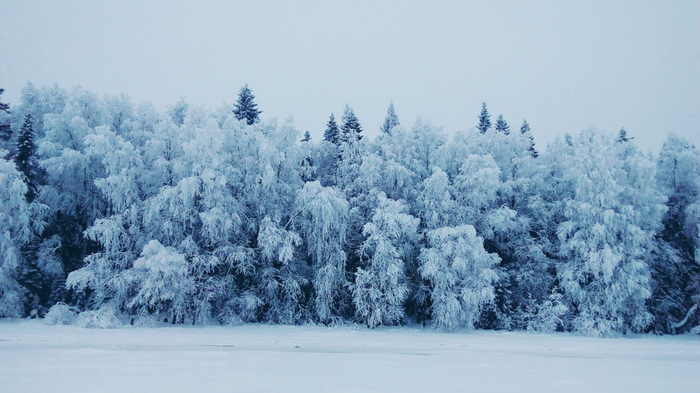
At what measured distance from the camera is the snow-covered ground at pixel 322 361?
9875 millimetres

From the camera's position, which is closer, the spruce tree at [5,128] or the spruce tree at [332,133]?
the spruce tree at [5,128]

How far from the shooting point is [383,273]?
23000mm

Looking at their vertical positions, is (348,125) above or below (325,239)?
above

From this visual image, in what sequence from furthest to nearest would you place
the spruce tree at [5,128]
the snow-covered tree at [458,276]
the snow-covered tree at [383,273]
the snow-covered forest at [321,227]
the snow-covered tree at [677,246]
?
the snow-covered tree at [677,246]
the spruce tree at [5,128]
the snow-covered tree at [383,273]
the snow-covered tree at [458,276]
the snow-covered forest at [321,227]

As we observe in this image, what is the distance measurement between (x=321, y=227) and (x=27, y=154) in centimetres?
1554

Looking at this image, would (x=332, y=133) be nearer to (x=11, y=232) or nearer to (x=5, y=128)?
(x=5, y=128)

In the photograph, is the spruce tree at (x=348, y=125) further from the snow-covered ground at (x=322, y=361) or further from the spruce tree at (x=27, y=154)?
the spruce tree at (x=27, y=154)

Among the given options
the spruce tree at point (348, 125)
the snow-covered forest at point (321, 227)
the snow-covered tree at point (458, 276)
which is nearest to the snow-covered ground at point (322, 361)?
the snow-covered tree at point (458, 276)

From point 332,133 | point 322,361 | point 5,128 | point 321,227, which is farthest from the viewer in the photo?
point 332,133

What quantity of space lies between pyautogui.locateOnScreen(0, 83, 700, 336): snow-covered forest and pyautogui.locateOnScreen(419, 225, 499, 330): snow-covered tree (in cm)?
9

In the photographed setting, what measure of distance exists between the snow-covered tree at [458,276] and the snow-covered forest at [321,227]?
3.7 inches

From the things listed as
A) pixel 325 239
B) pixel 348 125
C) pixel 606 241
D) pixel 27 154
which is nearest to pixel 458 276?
pixel 325 239

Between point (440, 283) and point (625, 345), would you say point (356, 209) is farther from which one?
point (625, 345)

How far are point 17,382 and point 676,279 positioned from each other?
30474mm
